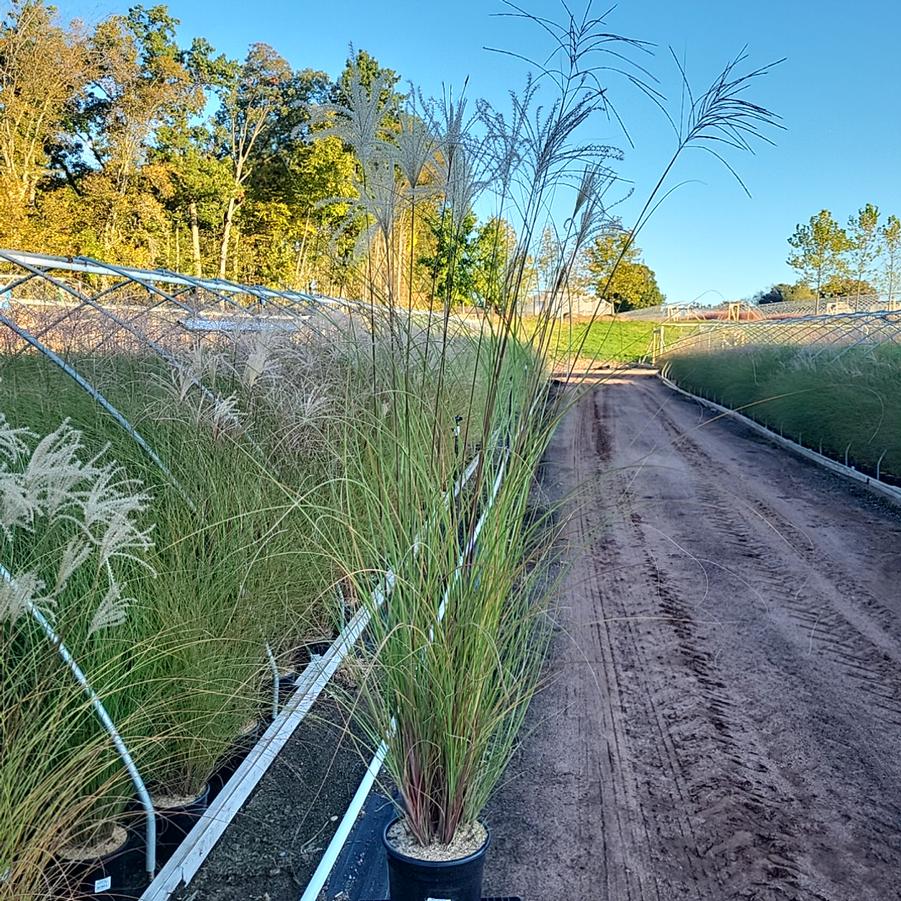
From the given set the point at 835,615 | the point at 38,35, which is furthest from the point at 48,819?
the point at 38,35

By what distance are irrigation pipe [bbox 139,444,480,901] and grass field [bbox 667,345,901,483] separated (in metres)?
4.42

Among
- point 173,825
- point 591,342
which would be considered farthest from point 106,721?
point 591,342

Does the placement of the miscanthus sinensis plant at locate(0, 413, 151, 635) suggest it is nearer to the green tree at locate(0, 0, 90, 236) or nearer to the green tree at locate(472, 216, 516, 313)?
the green tree at locate(472, 216, 516, 313)

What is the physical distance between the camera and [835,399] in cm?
1009

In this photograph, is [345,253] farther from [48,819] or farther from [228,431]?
[48,819]

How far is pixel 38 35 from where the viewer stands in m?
19.1

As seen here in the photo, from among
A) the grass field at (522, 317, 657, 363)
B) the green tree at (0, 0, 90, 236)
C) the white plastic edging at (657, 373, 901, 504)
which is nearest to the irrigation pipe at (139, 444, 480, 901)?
→ the grass field at (522, 317, 657, 363)

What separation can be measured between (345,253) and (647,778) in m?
2.51

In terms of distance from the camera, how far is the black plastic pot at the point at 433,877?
71.7 inches

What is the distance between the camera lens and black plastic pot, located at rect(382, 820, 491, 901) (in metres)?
1.82

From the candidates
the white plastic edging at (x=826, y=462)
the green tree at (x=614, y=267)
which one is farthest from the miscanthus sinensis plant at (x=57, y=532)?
the white plastic edging at (x=826, y=462)

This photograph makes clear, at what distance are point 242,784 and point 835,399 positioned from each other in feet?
31.3

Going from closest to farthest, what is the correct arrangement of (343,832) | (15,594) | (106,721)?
(15,594), (106,721), (343,832)

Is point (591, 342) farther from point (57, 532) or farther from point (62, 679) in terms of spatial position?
point (62, 679)
